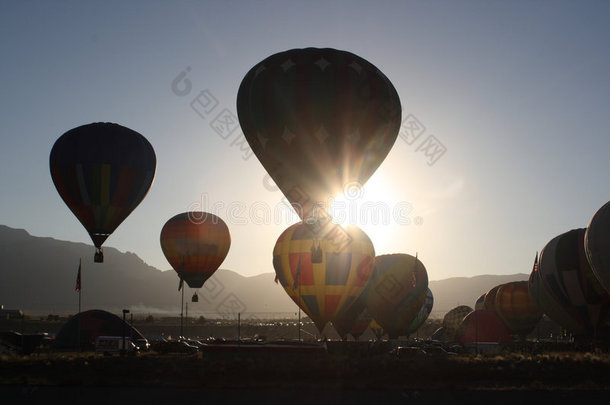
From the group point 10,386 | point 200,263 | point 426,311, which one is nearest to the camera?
point 10,386

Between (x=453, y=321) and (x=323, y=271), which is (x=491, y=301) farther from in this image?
(x=323, y=271)

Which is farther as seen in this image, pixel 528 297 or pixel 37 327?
pixel 37 327

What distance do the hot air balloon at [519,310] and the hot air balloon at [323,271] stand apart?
80.1ft

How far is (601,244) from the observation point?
37500 mm

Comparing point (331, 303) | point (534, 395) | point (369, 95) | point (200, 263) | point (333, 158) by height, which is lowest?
point (534, 395)

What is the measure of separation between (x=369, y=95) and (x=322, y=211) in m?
6.90

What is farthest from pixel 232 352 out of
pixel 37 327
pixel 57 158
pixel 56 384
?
pixel 37 327

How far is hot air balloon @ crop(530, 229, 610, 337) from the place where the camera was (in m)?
44.9

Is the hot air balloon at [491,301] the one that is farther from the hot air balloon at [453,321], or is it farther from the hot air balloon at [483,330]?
the hot air balloon at [483,330]

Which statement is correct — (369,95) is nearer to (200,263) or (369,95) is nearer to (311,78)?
(311,78)

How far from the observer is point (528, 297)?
67.1 meters

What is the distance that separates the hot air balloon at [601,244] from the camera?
3728cm

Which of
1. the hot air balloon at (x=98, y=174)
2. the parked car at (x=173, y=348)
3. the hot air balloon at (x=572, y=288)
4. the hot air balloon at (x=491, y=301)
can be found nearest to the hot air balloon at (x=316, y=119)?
the hot air balloon at (x=98, y=174)

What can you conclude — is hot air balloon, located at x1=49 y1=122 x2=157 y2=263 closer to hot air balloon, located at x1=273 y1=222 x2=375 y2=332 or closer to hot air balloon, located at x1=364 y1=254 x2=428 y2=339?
hot air balloon, located at x1=273 y1=222 x2=375 y2=332
